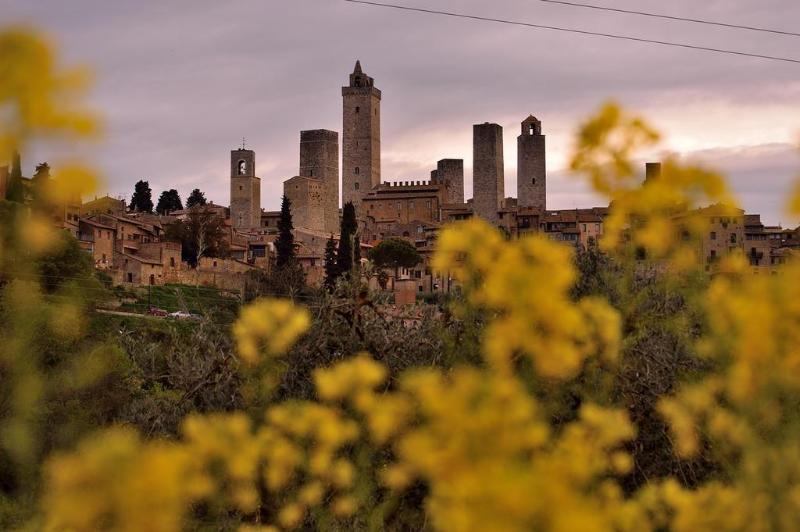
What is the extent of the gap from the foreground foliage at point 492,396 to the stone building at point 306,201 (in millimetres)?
82637

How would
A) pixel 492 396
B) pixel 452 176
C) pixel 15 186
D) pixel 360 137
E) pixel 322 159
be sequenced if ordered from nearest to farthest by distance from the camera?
pixel 492 396 < pixel 15 186 < pixel 322 159 < pixel 360 137 < pixel 452 176

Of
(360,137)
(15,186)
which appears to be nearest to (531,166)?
(360,137)

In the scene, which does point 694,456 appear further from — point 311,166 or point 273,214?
point 311,166

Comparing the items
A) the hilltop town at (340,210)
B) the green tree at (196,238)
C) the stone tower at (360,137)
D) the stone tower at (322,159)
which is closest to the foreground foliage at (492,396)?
the hilltop town at (340,210)

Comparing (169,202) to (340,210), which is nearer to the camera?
(169,202)

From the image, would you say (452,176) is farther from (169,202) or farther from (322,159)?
(169,202)

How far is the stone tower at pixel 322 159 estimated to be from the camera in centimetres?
9303

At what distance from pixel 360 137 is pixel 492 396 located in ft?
325

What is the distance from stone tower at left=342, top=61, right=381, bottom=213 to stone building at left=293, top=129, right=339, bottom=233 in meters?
1.81

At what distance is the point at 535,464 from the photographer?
1173mm

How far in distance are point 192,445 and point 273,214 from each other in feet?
284

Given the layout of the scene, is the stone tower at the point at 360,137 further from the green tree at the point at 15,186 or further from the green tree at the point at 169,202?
the green tree at the point at 15,186

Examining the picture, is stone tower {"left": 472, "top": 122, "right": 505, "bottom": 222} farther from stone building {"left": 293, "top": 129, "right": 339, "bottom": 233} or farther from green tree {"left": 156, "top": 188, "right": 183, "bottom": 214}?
green tree {"left": 156, "top": 188, "right": 183, "bottom": 214}

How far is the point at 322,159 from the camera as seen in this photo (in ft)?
313
